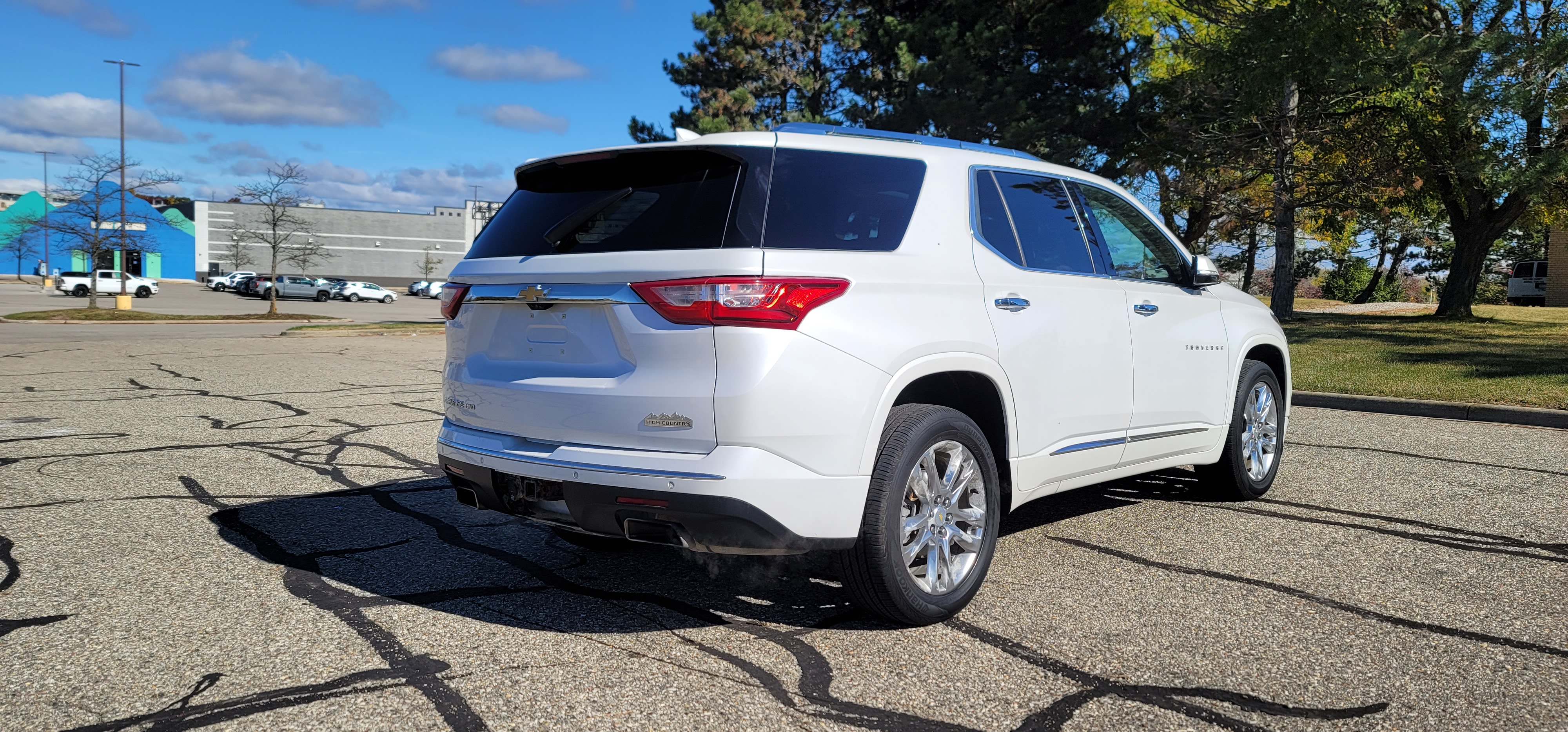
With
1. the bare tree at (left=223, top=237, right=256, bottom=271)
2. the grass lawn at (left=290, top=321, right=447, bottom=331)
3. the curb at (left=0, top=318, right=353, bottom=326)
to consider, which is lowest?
the curb at (left=0, top=318, right=353, bottom=326)

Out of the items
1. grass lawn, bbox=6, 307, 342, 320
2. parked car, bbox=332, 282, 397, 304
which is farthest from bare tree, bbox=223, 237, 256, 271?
grass lawn, bbox=6, 307, 342, 320

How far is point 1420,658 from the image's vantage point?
3596mm

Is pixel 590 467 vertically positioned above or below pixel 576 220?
below

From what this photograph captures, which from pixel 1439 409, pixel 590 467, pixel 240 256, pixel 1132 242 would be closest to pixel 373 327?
pixel 1439 409

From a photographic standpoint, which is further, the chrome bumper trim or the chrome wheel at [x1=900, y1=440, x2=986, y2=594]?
the chrome wheel at [x1=900, y1=440, x2=986, y2=594]

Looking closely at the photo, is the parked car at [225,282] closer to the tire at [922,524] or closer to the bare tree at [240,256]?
the bare tree at [240,256]

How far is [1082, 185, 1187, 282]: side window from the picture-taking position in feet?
16.8

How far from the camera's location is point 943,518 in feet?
13.1

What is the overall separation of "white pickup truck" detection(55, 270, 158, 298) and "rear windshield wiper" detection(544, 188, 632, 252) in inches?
2223

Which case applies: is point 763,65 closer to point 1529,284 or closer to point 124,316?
point 124,316

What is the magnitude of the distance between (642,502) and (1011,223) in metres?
2.00

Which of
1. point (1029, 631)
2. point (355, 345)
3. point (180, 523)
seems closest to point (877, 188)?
point (1029, 631)

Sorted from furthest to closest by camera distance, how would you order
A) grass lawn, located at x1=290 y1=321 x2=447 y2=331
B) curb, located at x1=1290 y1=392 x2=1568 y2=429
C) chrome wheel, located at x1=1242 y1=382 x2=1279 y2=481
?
grass lawn, located at x1=290 y1=321 x2=447 y2=331, curb, located at x1=1290 y1=392 x2=1568 y2=429, chrome wheel, located at x1=1242 y1=382 x2=1279 y2=481

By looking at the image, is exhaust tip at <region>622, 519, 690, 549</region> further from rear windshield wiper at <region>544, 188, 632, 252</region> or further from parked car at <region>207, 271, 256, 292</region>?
parked car at <region>207, 271, 256, 292</region>
